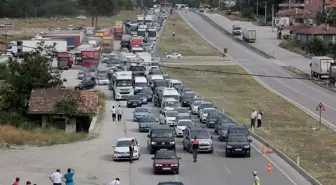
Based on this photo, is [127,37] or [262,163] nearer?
[262,163]

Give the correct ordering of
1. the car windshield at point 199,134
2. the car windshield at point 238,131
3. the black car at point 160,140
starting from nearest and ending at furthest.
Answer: the black car at point 160,140, the car windshield at point 199,134, the car windshield at point 238,131

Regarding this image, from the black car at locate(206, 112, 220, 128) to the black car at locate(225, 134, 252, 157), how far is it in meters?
11.3

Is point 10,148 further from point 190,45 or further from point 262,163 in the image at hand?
point 190,45

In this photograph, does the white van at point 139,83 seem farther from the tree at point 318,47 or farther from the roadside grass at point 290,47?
the roadside grass at point 290,47

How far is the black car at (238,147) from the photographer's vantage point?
3953 cm

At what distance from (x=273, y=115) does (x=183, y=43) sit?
78.7m

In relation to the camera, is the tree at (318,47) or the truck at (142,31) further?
the truck at (142,31)

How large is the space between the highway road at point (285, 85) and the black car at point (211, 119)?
814 centimetres

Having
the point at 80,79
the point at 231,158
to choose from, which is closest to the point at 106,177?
the point at 231,158

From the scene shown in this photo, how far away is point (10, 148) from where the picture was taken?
43219mm

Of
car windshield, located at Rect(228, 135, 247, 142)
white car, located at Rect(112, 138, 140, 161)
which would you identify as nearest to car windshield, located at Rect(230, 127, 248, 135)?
car windshield, located at Rect(228, 135, 247, 142)

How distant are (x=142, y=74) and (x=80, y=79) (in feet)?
29.4

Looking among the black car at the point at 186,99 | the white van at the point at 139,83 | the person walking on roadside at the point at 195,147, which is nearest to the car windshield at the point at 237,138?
the person walking on roadside at the point at 195,147

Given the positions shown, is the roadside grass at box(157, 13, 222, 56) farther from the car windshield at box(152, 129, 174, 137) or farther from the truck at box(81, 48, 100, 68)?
the car windshield at box(152, 129, 174, 137)
